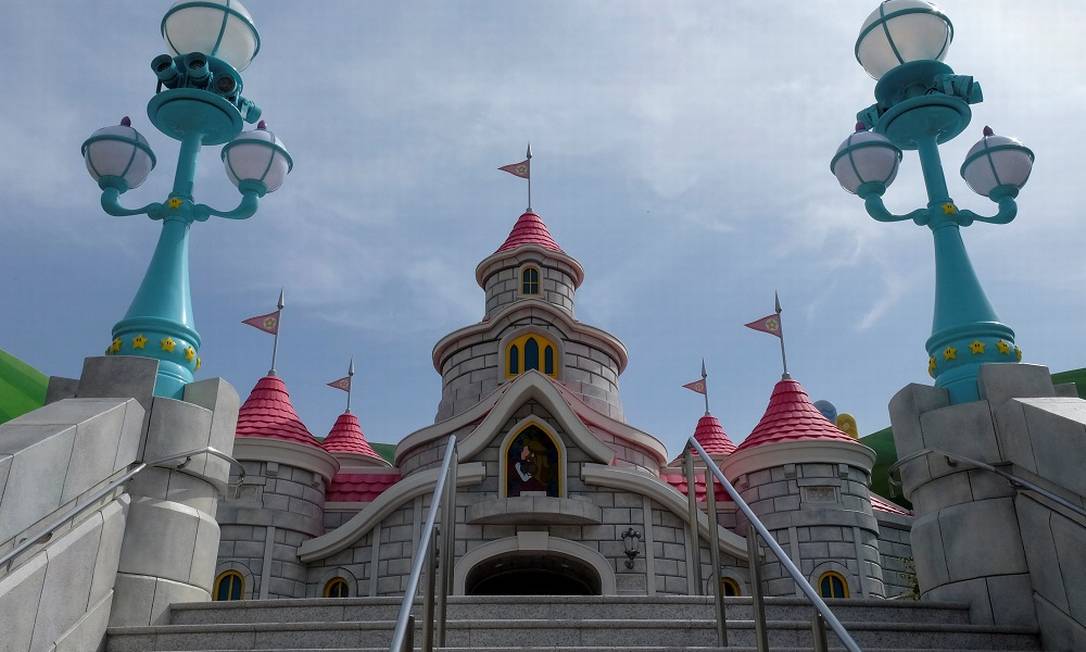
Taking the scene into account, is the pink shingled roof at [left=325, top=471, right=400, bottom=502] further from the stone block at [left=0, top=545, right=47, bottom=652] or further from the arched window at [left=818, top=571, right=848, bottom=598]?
the stone block at [left=0, top=545, right=47, bottom=652]

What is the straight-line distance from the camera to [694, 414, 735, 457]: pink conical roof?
21359 millimetres

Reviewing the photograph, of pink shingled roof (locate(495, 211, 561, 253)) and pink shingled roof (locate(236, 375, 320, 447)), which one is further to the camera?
pink shingled roof (locate(495, 211, 561, 253))

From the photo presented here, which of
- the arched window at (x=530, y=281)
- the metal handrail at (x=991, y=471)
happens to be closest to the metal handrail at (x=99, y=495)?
the metal handrail at (x=991, y=471)

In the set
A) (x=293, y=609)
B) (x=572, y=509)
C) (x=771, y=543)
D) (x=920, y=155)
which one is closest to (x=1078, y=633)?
(x=771, y=543)

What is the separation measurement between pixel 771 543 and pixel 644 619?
1934 mm

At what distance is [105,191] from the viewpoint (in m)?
8.32

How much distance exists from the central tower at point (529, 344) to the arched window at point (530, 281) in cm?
2

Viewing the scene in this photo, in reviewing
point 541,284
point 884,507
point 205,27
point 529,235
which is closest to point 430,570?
point 205,27

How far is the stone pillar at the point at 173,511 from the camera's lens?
6.56m

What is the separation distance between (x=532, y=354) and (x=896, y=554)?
295 inches

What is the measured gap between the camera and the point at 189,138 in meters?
8.67

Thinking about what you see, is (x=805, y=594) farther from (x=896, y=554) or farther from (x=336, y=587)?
(x=896, y=554)

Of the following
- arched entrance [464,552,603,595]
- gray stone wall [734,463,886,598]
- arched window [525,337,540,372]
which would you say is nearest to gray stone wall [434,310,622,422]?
arched window [525,337,540,372]

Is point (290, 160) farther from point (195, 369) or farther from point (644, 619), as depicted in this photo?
point (644, 619)
